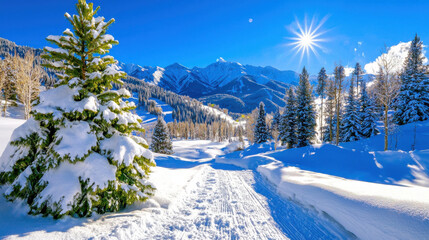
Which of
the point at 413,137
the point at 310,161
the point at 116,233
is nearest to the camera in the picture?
the point at 116,233

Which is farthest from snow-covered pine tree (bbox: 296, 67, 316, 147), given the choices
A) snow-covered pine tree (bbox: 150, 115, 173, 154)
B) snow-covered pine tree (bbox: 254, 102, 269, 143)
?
snow-covered pine tree (bbox: 150, 115, 173, 154)

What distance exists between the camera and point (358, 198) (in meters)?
4.16

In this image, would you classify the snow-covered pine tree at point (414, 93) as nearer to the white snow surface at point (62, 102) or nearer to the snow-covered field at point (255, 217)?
the snow-covered field at point (255, 217)

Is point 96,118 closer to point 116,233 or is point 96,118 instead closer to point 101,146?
point 101,146

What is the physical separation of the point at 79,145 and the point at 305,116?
25787mm

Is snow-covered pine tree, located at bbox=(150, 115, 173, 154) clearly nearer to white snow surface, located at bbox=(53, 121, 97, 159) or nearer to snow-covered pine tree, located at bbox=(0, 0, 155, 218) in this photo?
snow-covered pine tree, located at bbox=(0, 0, 155, 218)

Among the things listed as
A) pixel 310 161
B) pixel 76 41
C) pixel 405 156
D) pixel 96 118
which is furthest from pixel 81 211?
pixel 405 156

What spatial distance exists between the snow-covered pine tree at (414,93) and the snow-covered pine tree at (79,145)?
3337 cm

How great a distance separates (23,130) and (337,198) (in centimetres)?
795

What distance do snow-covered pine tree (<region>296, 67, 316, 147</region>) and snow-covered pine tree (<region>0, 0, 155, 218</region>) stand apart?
79.0 ft

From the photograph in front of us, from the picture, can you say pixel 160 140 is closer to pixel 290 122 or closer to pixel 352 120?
pixel 290 122

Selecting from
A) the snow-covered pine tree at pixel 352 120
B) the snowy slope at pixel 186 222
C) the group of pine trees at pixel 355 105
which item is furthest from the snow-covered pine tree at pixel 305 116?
the snowy slope at pixel 186 222

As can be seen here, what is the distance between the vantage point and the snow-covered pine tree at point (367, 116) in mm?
25172

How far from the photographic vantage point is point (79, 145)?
3779mm
